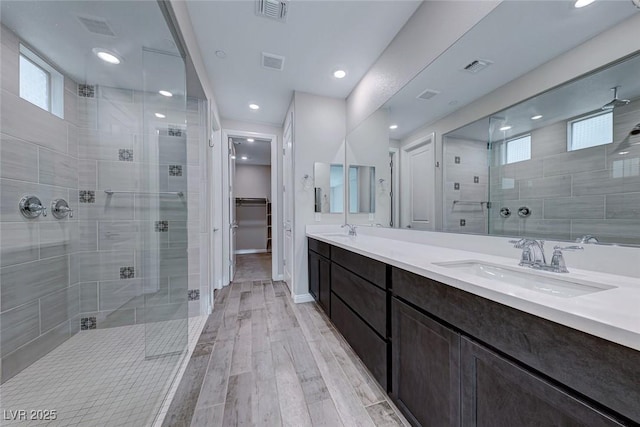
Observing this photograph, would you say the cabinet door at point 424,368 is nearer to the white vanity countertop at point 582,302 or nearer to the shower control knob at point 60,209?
the white vanity countertop at point 582,302

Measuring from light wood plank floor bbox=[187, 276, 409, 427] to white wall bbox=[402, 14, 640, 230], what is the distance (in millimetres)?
1742

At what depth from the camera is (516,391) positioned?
65cm

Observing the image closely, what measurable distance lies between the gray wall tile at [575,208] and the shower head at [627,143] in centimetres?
18

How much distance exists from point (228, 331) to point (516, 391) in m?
2.09

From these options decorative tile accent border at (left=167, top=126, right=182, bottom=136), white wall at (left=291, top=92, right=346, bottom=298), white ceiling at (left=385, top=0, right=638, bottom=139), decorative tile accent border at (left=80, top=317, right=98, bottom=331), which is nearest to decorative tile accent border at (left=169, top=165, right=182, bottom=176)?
decorative tile accent border at (left=167, top=126, right=182, bottom=136)

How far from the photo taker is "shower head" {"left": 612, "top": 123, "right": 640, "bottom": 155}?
80 cm

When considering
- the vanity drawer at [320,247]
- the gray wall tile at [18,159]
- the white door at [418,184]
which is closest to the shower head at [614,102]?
the white door at [418,184]

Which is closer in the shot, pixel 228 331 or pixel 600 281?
Result: pixel 600 281

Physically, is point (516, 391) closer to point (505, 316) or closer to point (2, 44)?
point (505, 316)

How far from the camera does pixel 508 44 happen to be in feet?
3.93

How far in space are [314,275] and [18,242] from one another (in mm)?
2283

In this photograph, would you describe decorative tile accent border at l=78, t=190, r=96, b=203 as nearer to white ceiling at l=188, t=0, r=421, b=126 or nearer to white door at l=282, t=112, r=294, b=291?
white ceiling at l=188, t=0, r=421, b=126

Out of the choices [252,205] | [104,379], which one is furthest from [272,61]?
[252,205]

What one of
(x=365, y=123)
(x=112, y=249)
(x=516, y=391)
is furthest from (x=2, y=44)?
(x=516, y=391)
